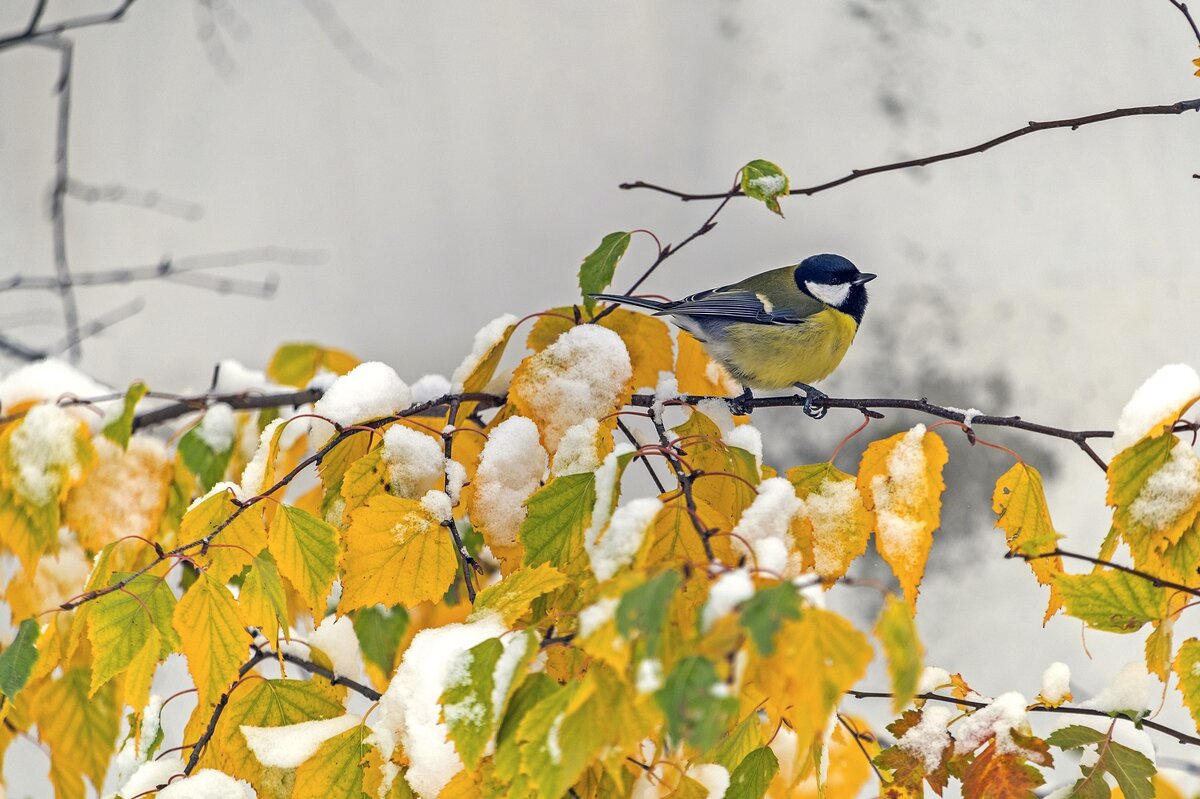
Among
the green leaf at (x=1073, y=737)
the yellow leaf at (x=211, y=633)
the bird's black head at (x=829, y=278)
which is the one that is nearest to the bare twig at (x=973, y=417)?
the green leaf at (x=1073, y=737)

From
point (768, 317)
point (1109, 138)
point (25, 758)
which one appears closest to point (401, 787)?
point (768, 317)

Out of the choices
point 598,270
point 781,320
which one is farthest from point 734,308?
point 598,270

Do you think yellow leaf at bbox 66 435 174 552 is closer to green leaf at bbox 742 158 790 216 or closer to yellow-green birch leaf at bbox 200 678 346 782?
yellow-green birch leaf at bbox 200 678 346 782

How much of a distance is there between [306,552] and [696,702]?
0.76 ft

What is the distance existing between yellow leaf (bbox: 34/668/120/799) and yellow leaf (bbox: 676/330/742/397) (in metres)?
0.40

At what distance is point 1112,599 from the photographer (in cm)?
40

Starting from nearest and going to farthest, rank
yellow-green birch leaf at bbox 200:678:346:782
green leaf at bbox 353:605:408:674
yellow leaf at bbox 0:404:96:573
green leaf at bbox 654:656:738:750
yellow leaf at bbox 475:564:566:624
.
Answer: green leaf at bbox 654:656:738:750 < yellow leaf at bbox 475:564:566:624 < yellow-green birch leaf at bbox 200:678:346:782 < yellow leaf at bbox 0:404:96:573 < green leaf at bbox 353:605:408:674

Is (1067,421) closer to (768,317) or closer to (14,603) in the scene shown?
(768,317)

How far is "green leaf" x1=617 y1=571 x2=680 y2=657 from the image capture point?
250 millimetres

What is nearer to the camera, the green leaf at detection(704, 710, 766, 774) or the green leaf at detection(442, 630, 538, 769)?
the green leaf at detection(442, 630, 538, 769)

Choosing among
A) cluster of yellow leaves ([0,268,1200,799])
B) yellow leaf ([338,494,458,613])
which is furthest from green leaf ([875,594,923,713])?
yellow leaf ([338,494,458,613])

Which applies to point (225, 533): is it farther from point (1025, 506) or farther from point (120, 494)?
point (1025, 506)

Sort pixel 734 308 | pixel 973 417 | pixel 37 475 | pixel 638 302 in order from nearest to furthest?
pixel 973 417, pixel 37 475, pixel 638 302, pixel 734 308

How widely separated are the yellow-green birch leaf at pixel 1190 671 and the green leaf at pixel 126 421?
1.82ft
